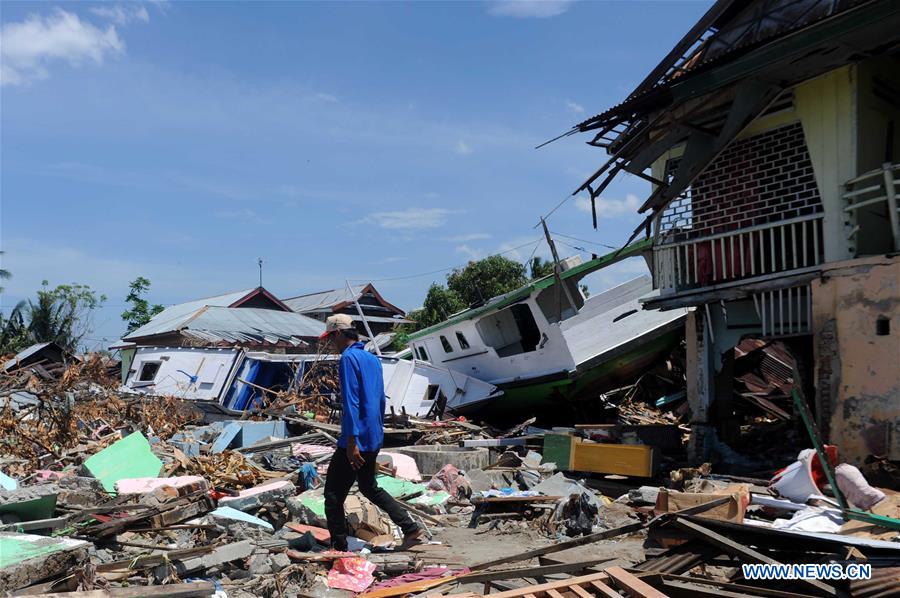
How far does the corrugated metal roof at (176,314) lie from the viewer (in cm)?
3356

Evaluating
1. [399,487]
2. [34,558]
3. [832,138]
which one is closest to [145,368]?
[399,487]

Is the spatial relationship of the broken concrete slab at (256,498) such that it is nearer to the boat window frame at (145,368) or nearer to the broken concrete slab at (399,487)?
the broken concrete slab at (399,487)

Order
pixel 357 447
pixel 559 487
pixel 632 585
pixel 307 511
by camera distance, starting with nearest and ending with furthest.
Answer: pixel 632 585 → pixel 357 447 → pixel 307 511 → pixel 559 487

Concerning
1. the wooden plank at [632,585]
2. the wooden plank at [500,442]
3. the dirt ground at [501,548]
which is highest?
the wooden plank at [500,442]

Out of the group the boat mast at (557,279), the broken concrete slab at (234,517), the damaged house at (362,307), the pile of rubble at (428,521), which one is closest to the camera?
the pile of rubble at (428,521)

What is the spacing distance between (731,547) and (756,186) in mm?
7186

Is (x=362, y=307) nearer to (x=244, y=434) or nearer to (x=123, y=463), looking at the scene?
(x=244, y=434)

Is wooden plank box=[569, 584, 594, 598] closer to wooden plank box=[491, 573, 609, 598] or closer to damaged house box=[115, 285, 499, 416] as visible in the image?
wooden plank box=[491, 573, 609, 598]

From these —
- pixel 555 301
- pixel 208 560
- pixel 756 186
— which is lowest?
pixel 208 560

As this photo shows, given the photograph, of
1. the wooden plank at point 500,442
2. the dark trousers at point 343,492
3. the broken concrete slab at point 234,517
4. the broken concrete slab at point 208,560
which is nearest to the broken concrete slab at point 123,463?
the broken concrete slab at point 234,517

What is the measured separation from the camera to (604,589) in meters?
4.17

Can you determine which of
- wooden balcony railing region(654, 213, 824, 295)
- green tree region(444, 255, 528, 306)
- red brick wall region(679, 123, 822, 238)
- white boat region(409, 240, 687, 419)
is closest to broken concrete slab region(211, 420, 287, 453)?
white boat region(409, 240, 687, 419)

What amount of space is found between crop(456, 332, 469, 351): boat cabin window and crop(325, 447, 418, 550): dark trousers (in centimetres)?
1216

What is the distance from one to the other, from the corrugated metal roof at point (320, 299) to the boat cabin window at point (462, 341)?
24.9 meters
